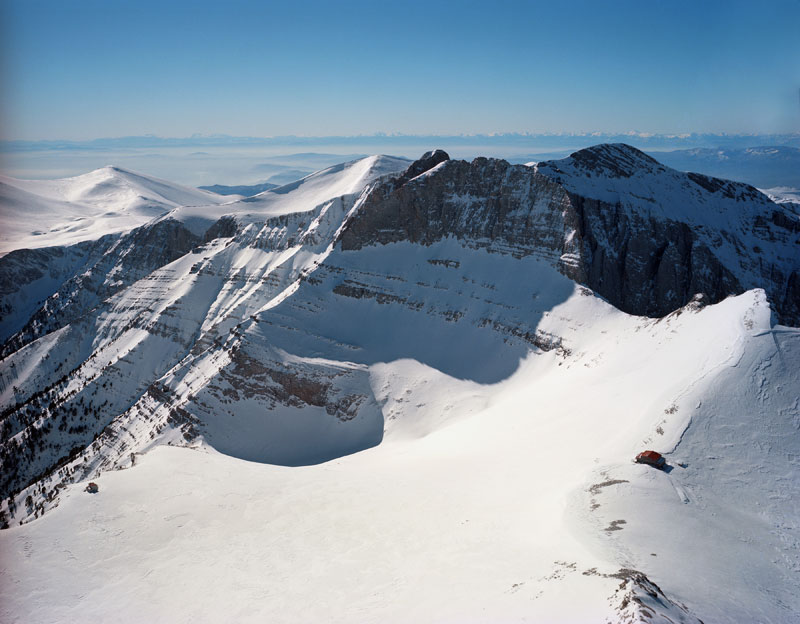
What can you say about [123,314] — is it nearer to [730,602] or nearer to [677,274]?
[677,274]

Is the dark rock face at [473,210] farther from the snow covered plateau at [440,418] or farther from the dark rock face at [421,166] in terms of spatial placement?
the dark rock face at [421,166]

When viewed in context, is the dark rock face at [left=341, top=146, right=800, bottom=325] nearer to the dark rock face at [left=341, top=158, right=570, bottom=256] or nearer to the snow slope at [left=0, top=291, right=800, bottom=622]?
the dark rock face at [left=341, top=158, right=570, bottom=256]

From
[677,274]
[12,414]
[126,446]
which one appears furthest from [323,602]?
[12,414]

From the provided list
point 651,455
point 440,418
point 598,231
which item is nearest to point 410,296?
point 440,418

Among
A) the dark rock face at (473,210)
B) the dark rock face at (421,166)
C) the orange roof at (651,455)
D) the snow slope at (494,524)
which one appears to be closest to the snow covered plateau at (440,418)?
the snow slope at (494,524)

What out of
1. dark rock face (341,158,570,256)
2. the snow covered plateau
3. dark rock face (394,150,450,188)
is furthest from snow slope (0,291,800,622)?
dark rock face (394,150,450,188)

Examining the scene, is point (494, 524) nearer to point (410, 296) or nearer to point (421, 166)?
point (410, 296)
